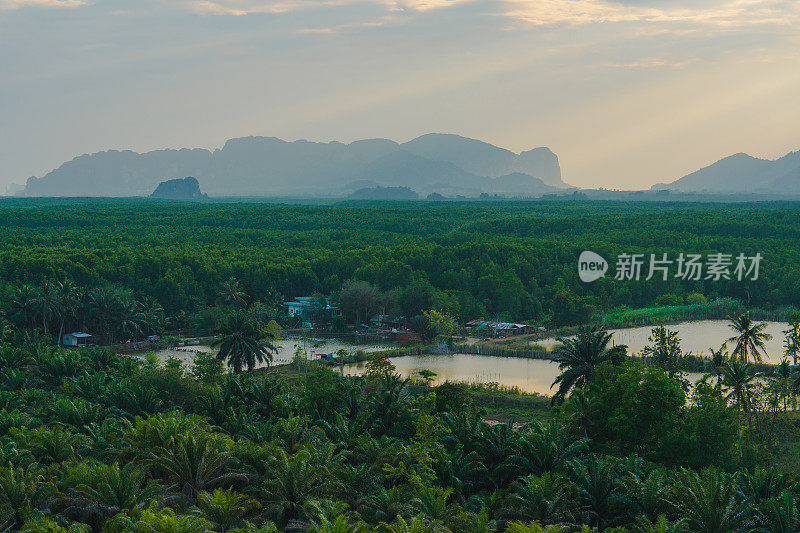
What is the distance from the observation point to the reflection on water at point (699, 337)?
62247 mm

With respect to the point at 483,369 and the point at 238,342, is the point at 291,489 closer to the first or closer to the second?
the point at 238,342

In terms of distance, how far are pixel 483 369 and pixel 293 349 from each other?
55.0 ft

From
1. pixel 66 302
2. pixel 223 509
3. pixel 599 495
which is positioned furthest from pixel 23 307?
pixel 599 495

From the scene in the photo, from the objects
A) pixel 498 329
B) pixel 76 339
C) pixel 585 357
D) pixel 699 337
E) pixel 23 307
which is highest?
pixel 585 357

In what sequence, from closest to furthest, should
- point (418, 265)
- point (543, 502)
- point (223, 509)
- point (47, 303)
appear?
point (223, 509) < point (543, 502) < point (47, 303) < point (418, 265)

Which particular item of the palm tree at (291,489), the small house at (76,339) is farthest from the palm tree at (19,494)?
the small house at (76,339)

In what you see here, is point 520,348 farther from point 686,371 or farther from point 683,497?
point 683,497

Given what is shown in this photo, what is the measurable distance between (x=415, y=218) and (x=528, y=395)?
115 m

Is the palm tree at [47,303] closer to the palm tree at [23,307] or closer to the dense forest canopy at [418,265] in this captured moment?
the palm tree at [23,307]

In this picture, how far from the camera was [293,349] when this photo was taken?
65.9 m

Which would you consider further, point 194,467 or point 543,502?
point 194,467

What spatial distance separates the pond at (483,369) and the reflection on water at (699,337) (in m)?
6.79

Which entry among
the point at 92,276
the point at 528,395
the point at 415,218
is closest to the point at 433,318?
the point at 528,395

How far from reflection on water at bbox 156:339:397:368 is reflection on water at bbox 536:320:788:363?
596 inches
